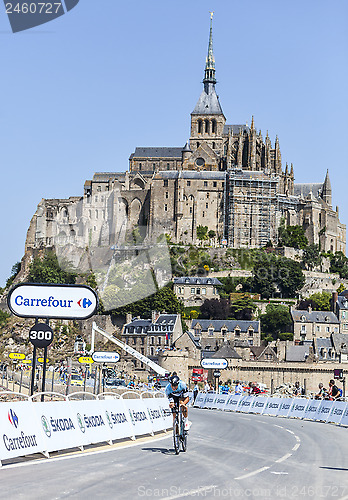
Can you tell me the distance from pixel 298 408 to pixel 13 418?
22.5 meters

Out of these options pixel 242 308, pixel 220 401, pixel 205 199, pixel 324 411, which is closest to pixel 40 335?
pixel 324 411

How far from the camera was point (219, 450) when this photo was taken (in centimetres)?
1794

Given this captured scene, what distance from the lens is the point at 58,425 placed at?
16.5 m

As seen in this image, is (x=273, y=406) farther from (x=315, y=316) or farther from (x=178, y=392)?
(x=315, y=316)

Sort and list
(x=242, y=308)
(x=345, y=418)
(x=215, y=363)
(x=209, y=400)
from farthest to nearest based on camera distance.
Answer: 1. (x=242, y=308)
2. (x=215, y=363)
3. (x=209, y=400)
4. (x=345, y=418)

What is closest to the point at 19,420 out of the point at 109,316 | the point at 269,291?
the point at 109,316

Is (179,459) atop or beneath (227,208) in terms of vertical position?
beneath

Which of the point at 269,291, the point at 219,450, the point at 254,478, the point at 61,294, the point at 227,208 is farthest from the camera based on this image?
the point at 227,208

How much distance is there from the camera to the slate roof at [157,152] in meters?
162

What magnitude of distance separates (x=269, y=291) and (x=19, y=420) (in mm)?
107488

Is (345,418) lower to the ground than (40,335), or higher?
lower

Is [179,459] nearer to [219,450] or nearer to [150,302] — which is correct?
[219,450]

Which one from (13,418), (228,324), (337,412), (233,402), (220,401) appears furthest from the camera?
(228,324)

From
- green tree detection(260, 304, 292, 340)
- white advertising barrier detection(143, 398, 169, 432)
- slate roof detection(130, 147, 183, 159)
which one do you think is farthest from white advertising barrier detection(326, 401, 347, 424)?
slate roof detection(130, 147, 183, 159)
